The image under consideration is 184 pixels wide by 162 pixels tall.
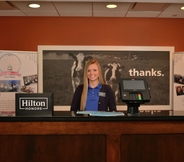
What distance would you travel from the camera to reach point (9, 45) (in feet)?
16.8

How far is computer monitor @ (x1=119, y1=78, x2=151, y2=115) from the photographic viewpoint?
2.21 metres

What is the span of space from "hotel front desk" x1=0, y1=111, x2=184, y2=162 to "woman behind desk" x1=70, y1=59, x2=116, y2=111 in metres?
1.10

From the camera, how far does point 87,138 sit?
2121 mm

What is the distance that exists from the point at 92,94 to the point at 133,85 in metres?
1.03

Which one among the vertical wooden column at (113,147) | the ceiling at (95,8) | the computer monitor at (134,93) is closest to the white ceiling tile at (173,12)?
the ceiling at (95,8)

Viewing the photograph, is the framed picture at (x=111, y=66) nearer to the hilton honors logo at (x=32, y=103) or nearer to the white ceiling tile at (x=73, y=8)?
the white ceiling tile at (x=73, y=8)

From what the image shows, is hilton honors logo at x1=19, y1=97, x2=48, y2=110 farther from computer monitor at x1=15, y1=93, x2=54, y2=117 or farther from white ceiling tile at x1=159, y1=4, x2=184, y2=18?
white ceiling tile at x1=159, y1=4, x2=184, y2=18

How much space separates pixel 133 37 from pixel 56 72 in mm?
1461

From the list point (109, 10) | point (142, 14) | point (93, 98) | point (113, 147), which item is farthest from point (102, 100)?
point (142, 14)

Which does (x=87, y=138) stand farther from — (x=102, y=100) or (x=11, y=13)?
(x=11, y=13)

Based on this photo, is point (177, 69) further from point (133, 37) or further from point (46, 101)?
point (46, 101)

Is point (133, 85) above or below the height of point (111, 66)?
below

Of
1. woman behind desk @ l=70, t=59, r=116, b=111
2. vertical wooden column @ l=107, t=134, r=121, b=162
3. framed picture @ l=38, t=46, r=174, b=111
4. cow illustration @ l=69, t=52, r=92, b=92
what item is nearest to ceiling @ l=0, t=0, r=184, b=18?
framed picture @ l=38, t=46, r=174, b=111

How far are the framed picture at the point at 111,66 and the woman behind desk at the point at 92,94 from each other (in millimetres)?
1763
